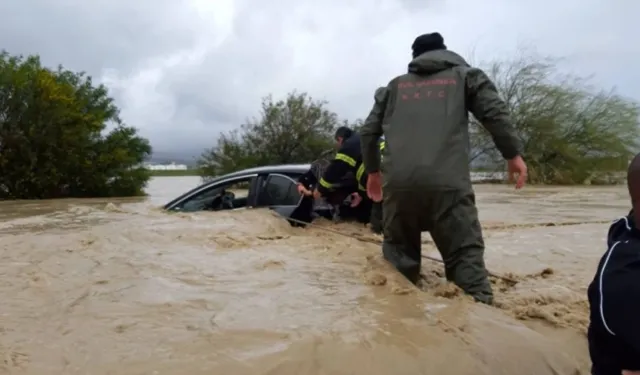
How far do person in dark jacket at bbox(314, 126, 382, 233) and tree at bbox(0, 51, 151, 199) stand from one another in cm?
1824

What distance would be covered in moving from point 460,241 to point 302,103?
2673cm

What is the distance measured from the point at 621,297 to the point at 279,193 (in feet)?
19.1

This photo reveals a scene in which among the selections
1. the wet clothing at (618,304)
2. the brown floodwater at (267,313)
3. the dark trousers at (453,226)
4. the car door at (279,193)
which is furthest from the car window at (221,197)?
the wet clothing at (618,304)

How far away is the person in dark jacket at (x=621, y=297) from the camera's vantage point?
196 centimetres

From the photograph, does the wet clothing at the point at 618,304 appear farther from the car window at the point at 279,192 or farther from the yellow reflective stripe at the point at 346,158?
the car window at the point at 279,192

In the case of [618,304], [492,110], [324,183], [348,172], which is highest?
[492,110]

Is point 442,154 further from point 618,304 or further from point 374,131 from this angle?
point 618,304

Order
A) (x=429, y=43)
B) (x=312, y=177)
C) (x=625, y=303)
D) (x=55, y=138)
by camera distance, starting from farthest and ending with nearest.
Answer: (x=55, y=138)
(x=312, y=177)
(x=429, y=43)
(x=625, y=303)

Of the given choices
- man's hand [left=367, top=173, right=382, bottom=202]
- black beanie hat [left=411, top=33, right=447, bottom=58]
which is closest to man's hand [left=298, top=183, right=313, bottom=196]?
man's hand [left=367, top=173, right=382, bottom=202]

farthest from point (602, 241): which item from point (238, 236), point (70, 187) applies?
point (70, 187)

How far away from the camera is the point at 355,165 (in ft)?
22.9

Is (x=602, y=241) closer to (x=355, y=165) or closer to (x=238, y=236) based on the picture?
(x=355, y=165)

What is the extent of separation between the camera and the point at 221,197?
324 inches

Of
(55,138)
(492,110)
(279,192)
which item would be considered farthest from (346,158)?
(55,138)
